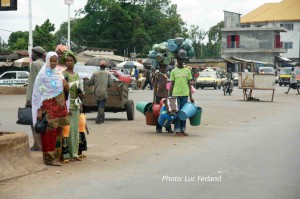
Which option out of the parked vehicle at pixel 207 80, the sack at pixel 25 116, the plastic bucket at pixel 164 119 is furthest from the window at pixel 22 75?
the sack at pixel 25 116

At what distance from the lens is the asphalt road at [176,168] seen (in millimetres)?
7566

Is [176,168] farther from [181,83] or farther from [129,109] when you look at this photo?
[129,109]

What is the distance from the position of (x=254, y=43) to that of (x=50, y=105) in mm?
87543

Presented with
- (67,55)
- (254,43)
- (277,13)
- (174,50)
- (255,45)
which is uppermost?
(277,13)

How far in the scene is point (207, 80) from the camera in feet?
→ 167

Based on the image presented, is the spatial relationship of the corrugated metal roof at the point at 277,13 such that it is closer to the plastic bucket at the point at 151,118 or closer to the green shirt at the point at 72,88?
the plastic bucket at the point at 151,118

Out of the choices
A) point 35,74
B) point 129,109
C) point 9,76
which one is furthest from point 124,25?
point 35,74

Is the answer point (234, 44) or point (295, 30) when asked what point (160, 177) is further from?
point (295, 30)

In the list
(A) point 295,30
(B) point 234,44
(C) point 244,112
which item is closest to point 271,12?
(A) point 295,30

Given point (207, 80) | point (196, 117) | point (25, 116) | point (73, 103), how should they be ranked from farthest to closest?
1. point (207, 80)
2. point (196, 117)
3. point (25, 116)
4. point (73, 103)

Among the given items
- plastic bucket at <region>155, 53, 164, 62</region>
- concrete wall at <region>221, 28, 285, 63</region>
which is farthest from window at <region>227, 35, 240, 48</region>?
plastic bucket at <region>155, 53, 164, 62</region>

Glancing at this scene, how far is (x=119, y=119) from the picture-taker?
19312 millimetres

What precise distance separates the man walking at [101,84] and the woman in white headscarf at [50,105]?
24.1 feet

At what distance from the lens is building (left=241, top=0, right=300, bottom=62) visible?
11169 cm
